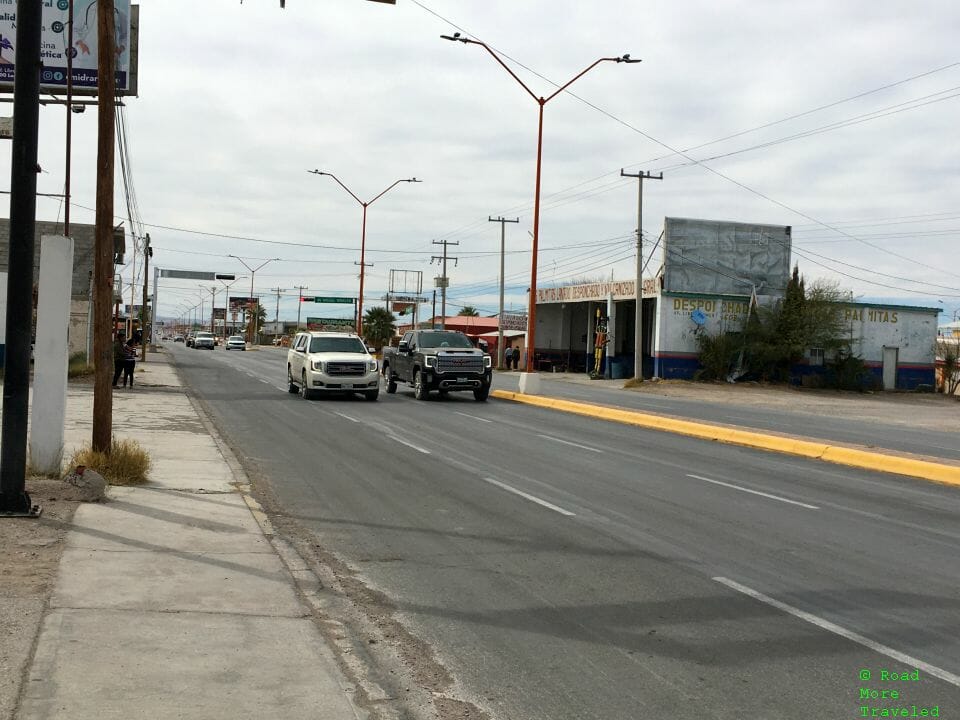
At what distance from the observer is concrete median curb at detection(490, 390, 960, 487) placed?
14688mm

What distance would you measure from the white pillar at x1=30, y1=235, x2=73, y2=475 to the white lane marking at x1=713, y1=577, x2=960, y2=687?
695cm

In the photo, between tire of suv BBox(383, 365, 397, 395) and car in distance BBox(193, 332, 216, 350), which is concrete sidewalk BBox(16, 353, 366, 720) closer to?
tire of suv BBox(383, 365, 397, 395)

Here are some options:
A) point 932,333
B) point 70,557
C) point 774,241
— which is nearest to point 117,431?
point 70,557

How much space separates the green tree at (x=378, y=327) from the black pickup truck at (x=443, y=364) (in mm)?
68820

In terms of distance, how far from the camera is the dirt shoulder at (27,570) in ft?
15.6

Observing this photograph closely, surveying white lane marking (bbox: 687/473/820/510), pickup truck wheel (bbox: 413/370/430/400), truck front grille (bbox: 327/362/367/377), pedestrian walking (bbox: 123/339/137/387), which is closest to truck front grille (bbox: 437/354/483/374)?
pickup truck wheel (bbox: 413/370/430/400)

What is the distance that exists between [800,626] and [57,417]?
7.67m

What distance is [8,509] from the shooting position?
829cm

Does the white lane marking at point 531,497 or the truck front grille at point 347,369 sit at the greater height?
the truck front grille at point 347,369

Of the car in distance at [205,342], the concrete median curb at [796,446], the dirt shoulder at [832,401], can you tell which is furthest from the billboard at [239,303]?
the concrete median curb at [796,446]

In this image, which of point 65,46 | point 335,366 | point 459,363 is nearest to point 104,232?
point 335,366

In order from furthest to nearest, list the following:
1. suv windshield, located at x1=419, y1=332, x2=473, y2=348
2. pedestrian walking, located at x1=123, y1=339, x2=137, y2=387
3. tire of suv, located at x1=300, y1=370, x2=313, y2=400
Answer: suv windshield, located at x1=419, y1=332, x2=473, y2=348 < pedestrian walking, located at x1=123, y1=339, x2=137, y2=387 < tire of suv, located at x1=300, y1=370, x2=313, y2=400

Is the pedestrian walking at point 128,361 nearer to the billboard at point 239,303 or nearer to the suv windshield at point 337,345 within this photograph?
the suv windshield at point 337,345

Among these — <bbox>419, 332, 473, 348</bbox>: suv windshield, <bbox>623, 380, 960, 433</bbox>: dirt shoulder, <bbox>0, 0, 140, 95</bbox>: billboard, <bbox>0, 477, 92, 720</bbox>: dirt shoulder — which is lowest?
<bbox>623, 380, 960, 433</bbox>: dirt shoulder
